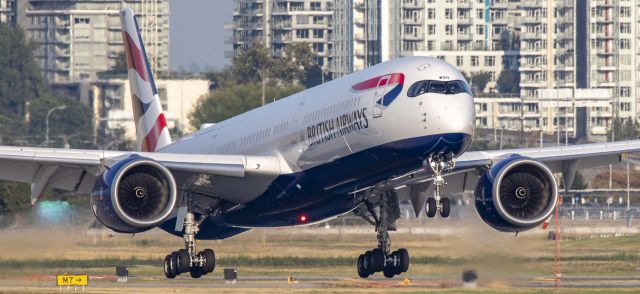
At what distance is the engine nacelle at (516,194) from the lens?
48.2 metres

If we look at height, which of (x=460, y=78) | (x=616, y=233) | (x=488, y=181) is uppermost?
(x=460, y=78)

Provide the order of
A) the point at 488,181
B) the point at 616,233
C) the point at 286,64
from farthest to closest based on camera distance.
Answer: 1. the point at 286,64
2. the point at 616,233
3. the point at 488,181

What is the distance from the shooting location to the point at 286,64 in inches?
7072

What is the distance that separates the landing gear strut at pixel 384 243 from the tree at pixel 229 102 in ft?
293

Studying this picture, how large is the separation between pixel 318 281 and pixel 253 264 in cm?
487

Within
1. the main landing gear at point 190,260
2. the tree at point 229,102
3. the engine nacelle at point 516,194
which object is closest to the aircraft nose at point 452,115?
the engine nacelle at point 516,194

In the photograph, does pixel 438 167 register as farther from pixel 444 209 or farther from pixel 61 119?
pixel 61 119

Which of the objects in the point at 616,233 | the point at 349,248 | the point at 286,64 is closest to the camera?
the point at 349,248

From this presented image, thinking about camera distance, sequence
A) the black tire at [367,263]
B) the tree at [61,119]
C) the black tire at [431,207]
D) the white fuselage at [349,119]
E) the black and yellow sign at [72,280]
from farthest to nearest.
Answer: the tree at [61,119]
the black and yellow sign at [72,280]
the black tire at [367,263]
the black tire at [431,207]
the white fuselage at [349,119]

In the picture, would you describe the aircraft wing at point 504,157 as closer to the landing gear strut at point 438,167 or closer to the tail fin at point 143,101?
the landing gear strut at point 438,167

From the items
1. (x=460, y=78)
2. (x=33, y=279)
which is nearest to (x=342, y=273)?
(x=33, y=279)

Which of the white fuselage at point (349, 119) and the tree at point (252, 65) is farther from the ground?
the white fuselage at point (349, 119)

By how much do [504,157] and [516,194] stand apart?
1.17m

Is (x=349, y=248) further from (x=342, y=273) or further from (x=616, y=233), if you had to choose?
(x=616, y=233)
